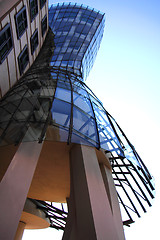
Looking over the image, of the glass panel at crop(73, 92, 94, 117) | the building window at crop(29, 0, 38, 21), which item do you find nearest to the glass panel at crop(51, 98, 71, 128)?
the glass panel at crop(73, 92, 94, 117)

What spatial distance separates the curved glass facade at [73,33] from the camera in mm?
22172

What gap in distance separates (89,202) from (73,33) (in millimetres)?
23216

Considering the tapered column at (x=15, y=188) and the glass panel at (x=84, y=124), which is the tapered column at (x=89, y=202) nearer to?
the glass panel at (x=84, y=124)

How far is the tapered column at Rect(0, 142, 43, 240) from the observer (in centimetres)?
436

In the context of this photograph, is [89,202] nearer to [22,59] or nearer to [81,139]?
[81,139]

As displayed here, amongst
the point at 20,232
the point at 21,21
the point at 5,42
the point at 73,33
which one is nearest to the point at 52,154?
the point at 5,42

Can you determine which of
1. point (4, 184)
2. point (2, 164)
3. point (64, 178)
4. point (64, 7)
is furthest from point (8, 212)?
point (64, 7)

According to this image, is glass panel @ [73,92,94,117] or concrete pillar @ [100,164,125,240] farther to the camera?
glass panel @ [73,92,94,117]

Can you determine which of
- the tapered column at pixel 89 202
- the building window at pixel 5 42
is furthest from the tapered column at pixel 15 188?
the building window at pixel 5 42

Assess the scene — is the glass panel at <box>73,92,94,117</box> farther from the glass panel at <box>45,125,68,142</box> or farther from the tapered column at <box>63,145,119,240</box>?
the glass panel at <box>45,125,68,142</box>

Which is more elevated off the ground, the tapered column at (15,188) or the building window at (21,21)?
the building window at (21,21)

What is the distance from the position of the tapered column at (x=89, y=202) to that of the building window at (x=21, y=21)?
727 centimetres

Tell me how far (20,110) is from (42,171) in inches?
118

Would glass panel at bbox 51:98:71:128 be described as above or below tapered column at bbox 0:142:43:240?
above
